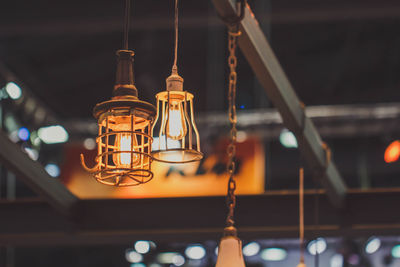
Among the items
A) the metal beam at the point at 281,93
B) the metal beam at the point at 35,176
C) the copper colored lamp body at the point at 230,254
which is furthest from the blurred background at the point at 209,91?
the copper colored lamp body at the point at 230,254

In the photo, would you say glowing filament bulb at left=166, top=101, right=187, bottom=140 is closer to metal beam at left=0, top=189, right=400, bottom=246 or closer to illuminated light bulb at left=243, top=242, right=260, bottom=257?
metal beam at left=0, top=189, right=400, bottom=246

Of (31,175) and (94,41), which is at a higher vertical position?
(94,41)

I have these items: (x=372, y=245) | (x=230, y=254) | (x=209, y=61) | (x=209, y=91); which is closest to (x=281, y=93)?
(x=230, y=254)

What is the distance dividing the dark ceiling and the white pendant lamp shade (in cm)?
553

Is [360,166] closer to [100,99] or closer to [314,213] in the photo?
[100,99]

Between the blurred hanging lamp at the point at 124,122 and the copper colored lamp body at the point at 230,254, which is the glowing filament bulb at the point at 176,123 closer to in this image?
the blurred hanging lamp at the point at 124,122

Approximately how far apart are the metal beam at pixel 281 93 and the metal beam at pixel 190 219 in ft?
0.74

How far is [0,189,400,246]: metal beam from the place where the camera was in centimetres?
720

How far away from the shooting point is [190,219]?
24.1 ft

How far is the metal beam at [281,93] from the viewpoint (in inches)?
184

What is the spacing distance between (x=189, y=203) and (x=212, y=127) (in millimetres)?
2142

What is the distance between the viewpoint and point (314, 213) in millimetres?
7219

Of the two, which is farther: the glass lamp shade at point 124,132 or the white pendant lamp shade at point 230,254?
the glass lamp shade at point 124,132

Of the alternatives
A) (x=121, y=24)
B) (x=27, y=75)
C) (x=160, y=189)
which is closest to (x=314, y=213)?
(x=160, y=189)
